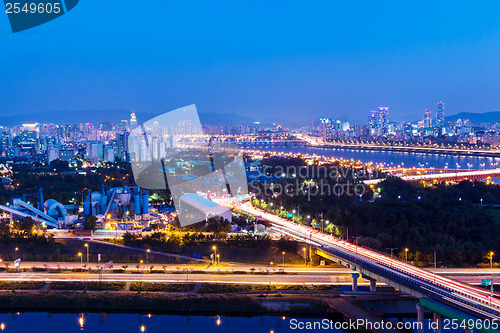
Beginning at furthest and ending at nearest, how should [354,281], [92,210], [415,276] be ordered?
[92,210] → [354,281] → [415,276]

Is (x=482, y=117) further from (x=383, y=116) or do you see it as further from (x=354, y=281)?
(x=354, y=281)

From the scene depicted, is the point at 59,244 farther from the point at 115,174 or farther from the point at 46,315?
the point at 115,174

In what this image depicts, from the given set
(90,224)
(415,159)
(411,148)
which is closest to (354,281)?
(90,224)

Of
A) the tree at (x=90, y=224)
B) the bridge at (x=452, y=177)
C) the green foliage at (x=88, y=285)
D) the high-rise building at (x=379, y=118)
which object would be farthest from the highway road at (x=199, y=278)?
the high-rise building at (x=379, y=118)

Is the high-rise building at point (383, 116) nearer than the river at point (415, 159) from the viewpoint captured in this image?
No

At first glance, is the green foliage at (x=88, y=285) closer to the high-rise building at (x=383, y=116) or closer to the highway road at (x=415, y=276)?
the highway road at (x=415, y=276)

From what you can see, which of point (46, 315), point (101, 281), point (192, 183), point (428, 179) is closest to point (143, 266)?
point (101, 281)

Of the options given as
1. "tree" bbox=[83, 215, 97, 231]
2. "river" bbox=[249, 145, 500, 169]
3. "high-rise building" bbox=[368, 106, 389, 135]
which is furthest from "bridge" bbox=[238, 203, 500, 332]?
"high-rise building" bbox=[368, 106, 389, 135]

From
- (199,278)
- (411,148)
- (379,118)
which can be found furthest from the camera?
(379,118)
